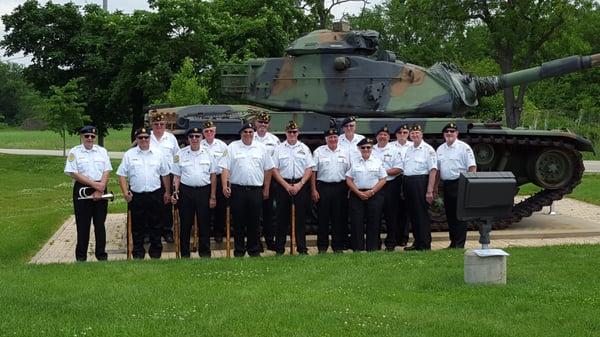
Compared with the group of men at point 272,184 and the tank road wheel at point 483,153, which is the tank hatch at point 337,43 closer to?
the tank road wheel at point 483,153

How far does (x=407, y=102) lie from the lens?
541 inches

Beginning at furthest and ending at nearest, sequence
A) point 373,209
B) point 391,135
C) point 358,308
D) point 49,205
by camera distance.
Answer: point 49,205, point 391,135, point 373,209, point 358,308

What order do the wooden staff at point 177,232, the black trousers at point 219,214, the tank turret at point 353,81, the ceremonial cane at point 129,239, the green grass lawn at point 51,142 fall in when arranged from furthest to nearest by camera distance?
1. the green grass lawn at point 51,142
2. the tank turret at point 353,81
3. the black trousers at point 219,214
4. the wooden staff at point 177,232
5. the ceremonial cane at point 129,239

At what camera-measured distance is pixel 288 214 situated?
11.2 m

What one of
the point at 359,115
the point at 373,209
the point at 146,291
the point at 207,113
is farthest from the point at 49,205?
the point at 146,291

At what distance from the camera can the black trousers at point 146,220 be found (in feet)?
34.0

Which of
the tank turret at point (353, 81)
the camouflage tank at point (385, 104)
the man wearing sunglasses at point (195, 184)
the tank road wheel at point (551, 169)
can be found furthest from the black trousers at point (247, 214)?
the tank road wheel at point (551, 169)

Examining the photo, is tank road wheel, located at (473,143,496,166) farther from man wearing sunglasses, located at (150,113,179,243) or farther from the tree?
the tree

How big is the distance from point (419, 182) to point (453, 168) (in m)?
0.50

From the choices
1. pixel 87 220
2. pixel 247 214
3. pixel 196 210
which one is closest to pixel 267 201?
pixel 247 214

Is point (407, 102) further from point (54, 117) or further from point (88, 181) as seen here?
point (54, 117)

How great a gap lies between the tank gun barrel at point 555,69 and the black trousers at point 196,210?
22.7ft

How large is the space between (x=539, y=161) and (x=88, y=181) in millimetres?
7643

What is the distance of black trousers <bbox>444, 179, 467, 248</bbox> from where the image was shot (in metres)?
11.3
